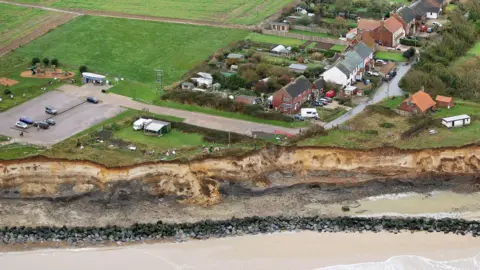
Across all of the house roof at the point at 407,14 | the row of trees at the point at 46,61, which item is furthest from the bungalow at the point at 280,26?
the row of trees at the point at 46,61

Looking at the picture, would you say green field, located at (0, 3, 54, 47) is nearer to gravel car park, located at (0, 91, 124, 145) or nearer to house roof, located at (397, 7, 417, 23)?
Result: gravel car park, located at (0, 91, 124, 145)

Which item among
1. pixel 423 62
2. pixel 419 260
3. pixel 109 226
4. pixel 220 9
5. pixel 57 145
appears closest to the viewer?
pixel 419 260

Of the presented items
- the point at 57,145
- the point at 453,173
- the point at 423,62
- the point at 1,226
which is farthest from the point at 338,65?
the point at 1,226

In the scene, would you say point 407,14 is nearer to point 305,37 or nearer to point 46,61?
point 305,37

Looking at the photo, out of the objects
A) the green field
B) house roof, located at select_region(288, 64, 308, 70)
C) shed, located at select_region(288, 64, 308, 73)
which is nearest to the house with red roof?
house roof, located at select_region(288, 64, 308, 70)

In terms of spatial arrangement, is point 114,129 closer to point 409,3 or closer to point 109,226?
point 109,226
